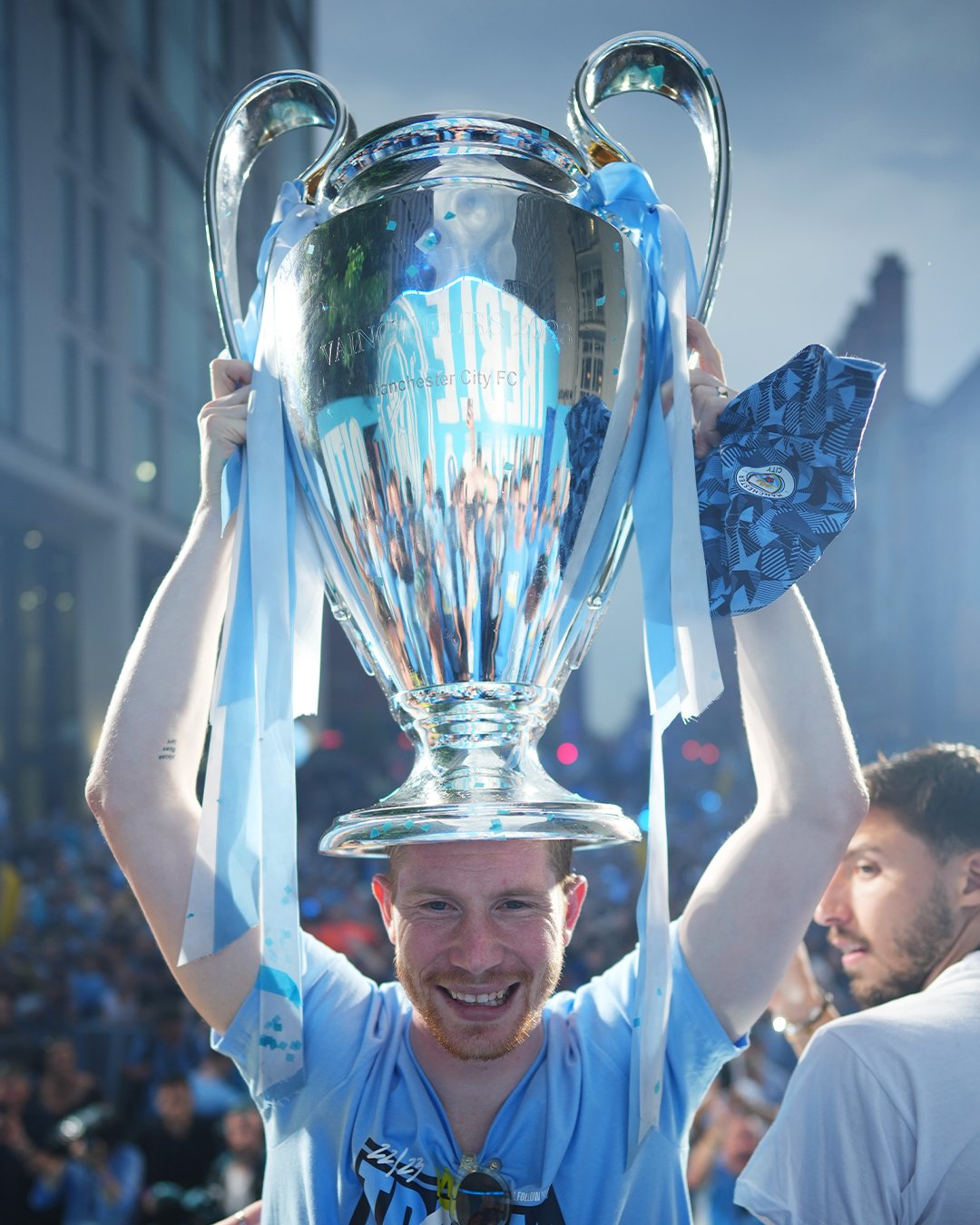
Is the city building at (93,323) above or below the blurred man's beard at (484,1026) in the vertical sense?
above

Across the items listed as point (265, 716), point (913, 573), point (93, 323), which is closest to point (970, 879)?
point (265, 716)

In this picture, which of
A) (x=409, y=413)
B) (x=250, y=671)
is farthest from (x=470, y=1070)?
(x=409, y=413)

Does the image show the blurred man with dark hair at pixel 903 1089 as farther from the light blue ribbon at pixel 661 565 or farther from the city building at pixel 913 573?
the city building at pixel 913 573

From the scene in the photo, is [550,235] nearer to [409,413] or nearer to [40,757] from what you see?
[409,413]

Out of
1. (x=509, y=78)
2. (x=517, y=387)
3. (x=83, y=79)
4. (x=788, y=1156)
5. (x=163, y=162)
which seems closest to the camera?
(x=517, y=387)

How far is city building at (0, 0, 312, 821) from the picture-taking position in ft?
26.2

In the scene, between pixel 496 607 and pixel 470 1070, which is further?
pixel 470 1070

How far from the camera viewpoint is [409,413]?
0.90 metres

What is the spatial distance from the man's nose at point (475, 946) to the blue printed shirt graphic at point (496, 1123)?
146 mm

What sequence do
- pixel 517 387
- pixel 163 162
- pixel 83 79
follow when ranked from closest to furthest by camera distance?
pixel 517 387, pixel 83 79, pixel 163 162

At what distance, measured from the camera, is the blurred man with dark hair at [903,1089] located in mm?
969

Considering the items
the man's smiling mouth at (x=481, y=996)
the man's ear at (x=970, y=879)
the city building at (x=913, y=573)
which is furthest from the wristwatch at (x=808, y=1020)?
the city building at (x=913, y=573)

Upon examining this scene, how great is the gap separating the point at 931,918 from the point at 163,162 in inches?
420

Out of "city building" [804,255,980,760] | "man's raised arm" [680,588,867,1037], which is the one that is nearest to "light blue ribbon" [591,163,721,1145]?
"man's raised arm" [680,588,867,1037]
